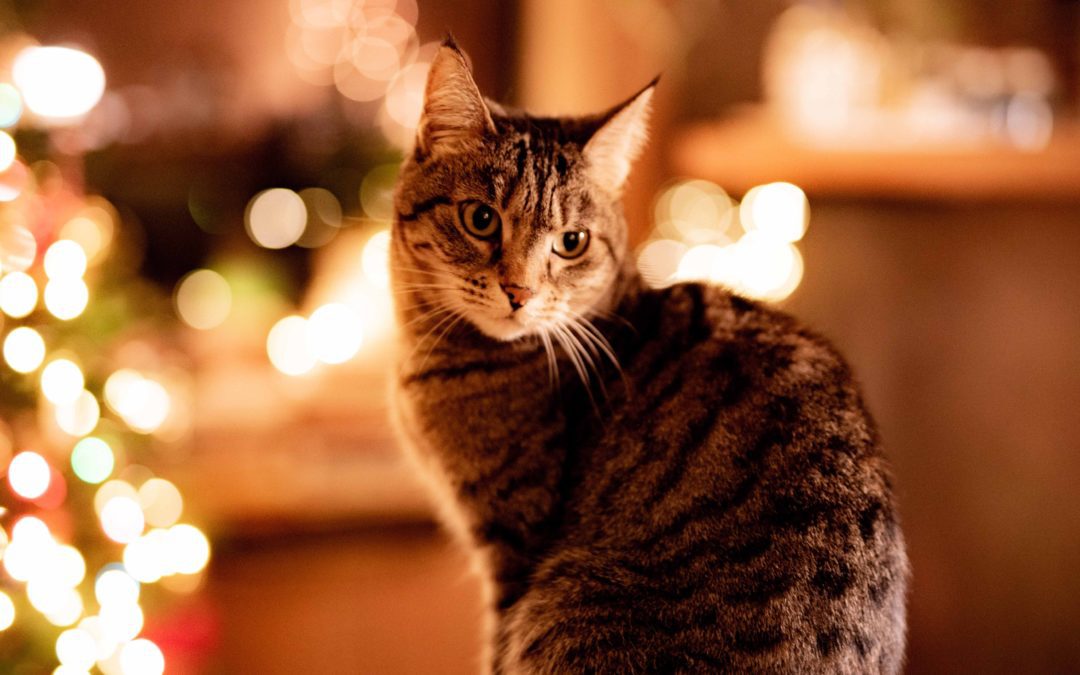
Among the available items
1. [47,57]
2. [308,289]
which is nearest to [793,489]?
[47,57]

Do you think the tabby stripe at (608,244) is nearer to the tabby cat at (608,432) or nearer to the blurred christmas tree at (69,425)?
the tabby cat at (608,432)

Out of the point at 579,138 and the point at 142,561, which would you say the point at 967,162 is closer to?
the point at 579,138

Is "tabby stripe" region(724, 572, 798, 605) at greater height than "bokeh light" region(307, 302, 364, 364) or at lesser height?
lesser

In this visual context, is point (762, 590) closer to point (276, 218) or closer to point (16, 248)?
point (16, 248)

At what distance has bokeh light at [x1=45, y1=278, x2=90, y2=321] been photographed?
134cm

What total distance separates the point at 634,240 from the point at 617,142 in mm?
1083

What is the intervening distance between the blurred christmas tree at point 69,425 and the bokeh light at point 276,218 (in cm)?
79

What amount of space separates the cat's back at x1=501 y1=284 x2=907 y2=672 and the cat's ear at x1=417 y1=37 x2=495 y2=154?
1.29ft

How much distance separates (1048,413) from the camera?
6.98ft

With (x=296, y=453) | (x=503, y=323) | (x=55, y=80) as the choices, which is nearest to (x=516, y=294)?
(x=503, y=323)

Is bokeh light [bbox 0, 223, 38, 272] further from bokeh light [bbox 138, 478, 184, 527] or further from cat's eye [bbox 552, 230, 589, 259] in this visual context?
cat's eye [bbox 552, 230, 589, 259]

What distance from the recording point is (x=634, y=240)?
7.48 ft

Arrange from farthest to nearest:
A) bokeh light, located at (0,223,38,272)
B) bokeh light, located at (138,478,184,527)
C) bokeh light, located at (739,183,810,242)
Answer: bokeh light, located at (739,183,810,242)
bokeh light, located at (138,478,184,527)
bokeh light, located at (0,223,38,272)

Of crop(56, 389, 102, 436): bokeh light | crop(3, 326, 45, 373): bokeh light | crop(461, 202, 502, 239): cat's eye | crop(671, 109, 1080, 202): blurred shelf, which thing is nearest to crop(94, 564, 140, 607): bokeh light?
crop(56, 389, 102, 436): bokeh light
